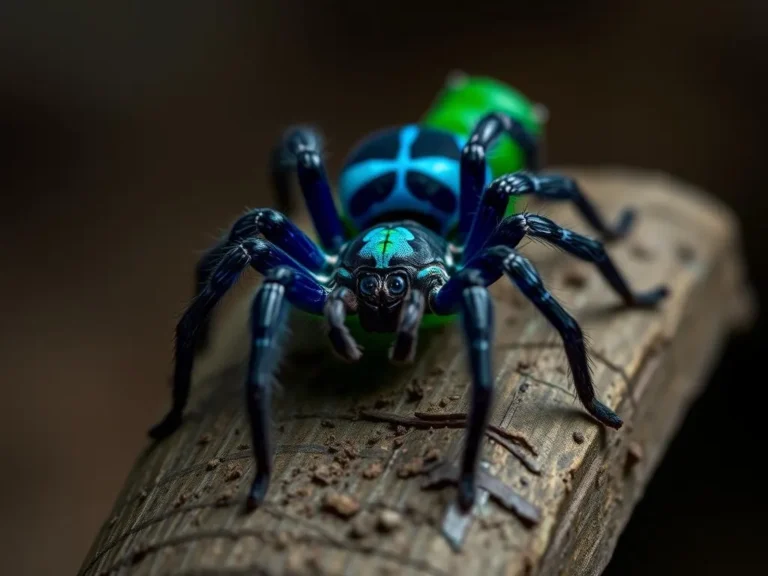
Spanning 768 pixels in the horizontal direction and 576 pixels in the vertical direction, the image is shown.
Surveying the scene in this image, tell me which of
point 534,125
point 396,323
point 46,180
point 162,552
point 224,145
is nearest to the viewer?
point 162,552

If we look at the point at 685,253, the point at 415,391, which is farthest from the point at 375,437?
the point at 685,253

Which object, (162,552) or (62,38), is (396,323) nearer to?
(162,552)

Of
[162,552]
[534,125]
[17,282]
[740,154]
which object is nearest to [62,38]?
[17,282]

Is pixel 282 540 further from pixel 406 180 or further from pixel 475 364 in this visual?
pixel 406 180

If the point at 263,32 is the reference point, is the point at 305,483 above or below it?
below

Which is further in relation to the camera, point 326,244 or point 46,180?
point 46,180

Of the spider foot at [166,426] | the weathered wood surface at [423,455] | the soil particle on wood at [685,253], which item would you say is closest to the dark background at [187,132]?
the soil particle on wood at [685,253]

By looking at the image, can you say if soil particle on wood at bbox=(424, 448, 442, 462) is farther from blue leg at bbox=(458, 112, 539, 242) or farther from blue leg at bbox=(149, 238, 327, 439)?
blue leg at bbox=(458, 112, 539, 242)

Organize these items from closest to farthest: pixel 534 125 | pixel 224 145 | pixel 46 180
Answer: pixel 534 125 → pixel 46 180 → pixel 224 145
